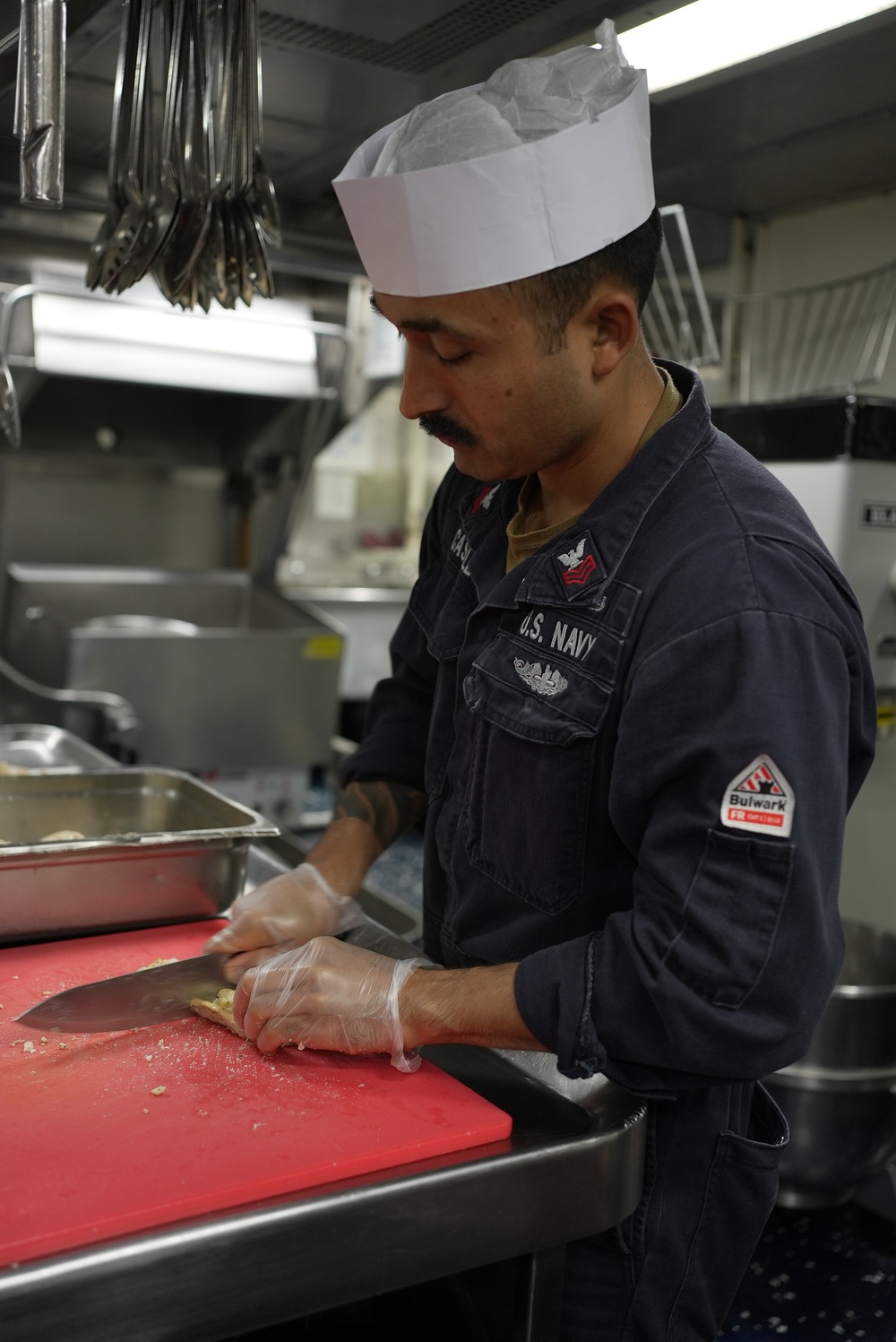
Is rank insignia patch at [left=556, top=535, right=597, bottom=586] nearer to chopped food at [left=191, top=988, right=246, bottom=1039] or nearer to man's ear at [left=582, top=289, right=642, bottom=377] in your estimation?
man's ear at [left=582, top=289, right=642, bottom=377]

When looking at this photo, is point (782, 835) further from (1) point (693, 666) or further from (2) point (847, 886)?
(2) point (847, 886)

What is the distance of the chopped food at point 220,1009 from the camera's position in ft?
3.50

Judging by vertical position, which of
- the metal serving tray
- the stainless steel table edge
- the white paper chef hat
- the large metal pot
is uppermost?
the white paper chef hat

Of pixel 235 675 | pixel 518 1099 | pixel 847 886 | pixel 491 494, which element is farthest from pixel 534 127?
pixel 235 675

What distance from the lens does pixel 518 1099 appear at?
1001 mm

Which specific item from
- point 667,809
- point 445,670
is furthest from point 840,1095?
point 667,809

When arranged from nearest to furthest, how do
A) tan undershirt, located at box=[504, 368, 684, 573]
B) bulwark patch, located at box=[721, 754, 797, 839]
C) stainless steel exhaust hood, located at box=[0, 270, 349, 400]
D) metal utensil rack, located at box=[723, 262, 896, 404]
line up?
1. bulwark patch, located at box=[721, 754, 797, 839]
2. tan undershirt, located at box=[504, 368, 684, 573]
3. metal utensil rack, located at box=[723, 262, 896, 404]
4. stainless steel exhaust hood, located at box=[0, 270, 349, 400]

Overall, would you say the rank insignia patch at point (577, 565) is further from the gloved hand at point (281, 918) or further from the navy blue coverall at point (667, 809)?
the gloved hand at point (281, 918)

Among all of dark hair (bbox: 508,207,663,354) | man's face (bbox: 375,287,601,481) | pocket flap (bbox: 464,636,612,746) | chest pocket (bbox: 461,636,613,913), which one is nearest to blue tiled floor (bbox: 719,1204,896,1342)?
chest pocket (bbox: 461,636,613,913)

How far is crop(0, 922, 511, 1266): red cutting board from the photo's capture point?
79 centimetres

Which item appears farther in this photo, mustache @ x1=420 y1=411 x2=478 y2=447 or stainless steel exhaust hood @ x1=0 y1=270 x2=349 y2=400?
stainless steel exhaust hood @ x1=0 y1=270 x2=349 y2=400

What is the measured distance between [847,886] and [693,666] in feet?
5.80

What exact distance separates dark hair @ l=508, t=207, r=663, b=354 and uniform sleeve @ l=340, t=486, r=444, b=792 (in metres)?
0.47

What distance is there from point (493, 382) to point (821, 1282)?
5.30ft
